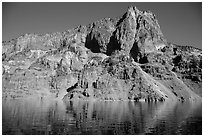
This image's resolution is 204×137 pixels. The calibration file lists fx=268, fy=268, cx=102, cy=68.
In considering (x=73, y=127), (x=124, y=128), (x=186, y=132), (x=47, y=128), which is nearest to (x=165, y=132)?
(x=186, y=132)

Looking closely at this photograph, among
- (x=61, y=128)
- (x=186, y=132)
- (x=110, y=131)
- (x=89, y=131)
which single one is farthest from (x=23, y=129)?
(x=186, y=132)

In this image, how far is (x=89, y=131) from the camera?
63.8m

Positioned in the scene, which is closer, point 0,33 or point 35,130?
point 0,33

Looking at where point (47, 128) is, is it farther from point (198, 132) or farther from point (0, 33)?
point (198, 132)

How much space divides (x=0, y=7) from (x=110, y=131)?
121 feet

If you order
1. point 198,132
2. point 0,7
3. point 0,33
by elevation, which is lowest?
point 198,132

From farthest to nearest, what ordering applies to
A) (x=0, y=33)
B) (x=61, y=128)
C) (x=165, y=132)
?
(x=61, y=128), (x=165, y=132), (x=0, y=33)

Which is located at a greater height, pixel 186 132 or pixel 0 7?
pixel 0 7

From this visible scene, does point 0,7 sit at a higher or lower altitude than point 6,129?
higher

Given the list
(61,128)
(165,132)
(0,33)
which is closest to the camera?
(0,33)

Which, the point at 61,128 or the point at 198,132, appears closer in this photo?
the point at 198,132

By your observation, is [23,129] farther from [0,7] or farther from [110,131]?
[0,7]

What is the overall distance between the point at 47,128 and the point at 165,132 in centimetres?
2867

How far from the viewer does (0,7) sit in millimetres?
45062
